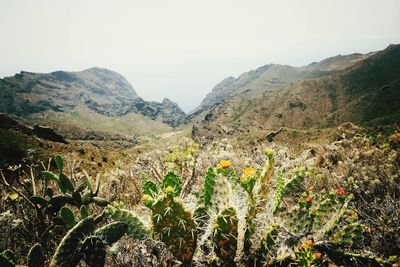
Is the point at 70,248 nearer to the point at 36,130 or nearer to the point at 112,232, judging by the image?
the point at 112,232

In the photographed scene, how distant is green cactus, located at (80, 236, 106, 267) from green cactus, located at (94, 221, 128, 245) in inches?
2.9

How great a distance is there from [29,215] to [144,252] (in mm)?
2619

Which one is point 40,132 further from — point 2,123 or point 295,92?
point 295,92

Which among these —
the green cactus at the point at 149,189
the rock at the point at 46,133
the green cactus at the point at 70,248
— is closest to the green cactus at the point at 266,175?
the green cactus at the point at 149,189

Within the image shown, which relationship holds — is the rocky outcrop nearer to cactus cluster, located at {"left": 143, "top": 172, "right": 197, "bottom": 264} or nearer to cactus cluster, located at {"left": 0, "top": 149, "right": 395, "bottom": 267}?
cactus cluster, located at {"left": 0, "top": 149, "right": 395, "bottom": 267}

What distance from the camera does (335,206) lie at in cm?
327

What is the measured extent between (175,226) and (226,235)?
55 cm

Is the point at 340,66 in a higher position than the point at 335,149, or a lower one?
higher

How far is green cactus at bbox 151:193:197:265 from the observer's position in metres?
2.63

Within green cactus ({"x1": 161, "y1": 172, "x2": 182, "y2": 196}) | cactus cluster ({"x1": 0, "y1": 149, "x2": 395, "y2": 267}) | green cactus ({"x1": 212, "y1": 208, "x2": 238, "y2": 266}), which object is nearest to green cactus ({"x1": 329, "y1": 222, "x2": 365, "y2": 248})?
cactus cluster ({"x1": 0, "y1": 149, "x2": 395, "y2": 267})

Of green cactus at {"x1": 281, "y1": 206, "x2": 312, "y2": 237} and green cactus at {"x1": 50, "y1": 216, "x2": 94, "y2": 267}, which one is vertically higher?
green cactus at {"x1": 50, "y1": 216, "x2": 94, "y2": 267}

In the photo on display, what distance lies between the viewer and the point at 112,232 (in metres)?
2.90

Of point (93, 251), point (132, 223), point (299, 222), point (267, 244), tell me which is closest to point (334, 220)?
point (299, 222)

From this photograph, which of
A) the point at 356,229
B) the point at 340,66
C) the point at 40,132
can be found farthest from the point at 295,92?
the point at 340,66
